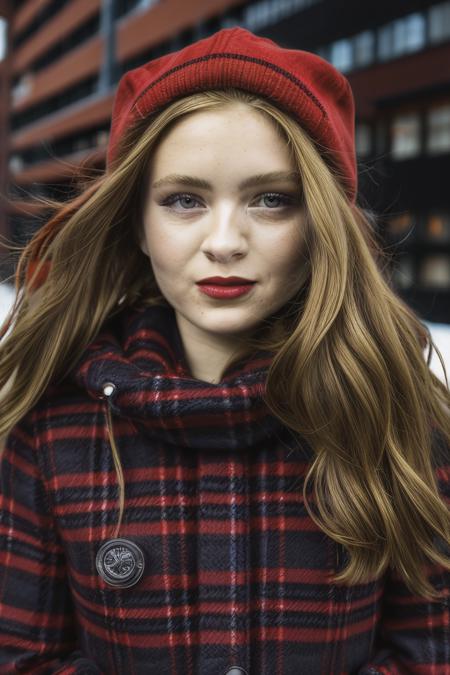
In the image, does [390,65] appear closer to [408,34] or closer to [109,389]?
[408,34]

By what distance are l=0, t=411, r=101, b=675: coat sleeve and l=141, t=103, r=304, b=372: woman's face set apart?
1.44 ft

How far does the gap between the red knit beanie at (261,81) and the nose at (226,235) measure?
198mm

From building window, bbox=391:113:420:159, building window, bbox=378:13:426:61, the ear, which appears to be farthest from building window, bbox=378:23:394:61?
the ear

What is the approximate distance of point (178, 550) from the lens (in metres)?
1.17

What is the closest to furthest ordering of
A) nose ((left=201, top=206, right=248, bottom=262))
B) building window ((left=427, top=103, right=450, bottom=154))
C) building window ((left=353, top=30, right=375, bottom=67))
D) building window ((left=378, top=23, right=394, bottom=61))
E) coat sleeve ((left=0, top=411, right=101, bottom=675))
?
nose ((left=201, top=206, right=248, bottom=262))
coat sleeve ((left=0, top=411, right=101, bottom=675))
building window ((left=378, top=23, right=394, bottom=61))
building window ((left=427, top=103, right=450, bottom=154))
building window ((left=353, top=30, right=375, bottom=67))

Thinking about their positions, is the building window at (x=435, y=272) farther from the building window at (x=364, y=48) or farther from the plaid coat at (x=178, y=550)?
the plaid coat at (x=178, y=550)

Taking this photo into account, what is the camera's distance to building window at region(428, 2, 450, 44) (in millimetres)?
8320

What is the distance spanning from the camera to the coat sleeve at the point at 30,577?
1.23 m

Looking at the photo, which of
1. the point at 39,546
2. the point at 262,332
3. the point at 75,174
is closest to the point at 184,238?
the point at 262,332

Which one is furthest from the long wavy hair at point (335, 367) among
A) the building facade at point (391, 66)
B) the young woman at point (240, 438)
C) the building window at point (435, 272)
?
the building window at point (435, 272)

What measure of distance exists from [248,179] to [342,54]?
32.3ft

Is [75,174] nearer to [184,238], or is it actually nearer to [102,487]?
[184,238]

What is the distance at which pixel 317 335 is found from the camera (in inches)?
45.3

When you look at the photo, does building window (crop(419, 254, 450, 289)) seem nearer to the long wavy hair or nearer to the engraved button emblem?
the long wavy hair
